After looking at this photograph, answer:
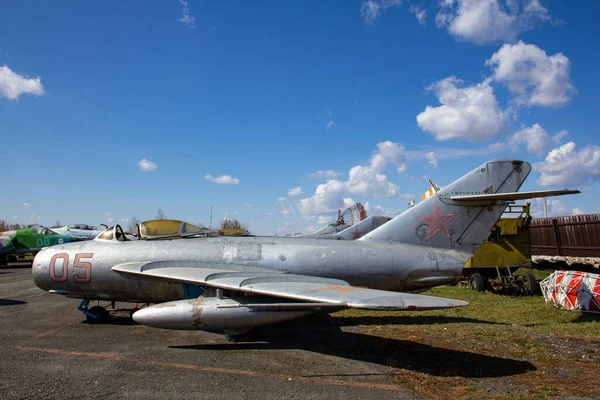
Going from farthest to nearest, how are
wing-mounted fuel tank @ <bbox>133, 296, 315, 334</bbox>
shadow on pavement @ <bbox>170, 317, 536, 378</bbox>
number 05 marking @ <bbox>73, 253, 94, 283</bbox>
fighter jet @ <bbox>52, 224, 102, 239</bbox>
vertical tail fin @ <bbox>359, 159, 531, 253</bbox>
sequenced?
fighter jet @ <bbox>52, 224, 102, 239</bbox> → vertical tail fin @ <bbox>359, 159, 531, 253</bbox> → number 05 marking @ <bbox>73, 253, 94, 283</bbox> → wing-mounted fuel tank @ <bbox>133, 296, 315, 334</bbox> → shadow on pavement @ <bbox>170, 317, 536, 378</bbox>

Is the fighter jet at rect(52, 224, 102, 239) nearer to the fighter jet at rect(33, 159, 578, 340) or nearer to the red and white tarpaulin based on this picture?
the fighter jet at rect(33, 159, 578, 340)

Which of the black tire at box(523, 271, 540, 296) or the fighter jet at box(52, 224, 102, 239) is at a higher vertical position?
the fighter jet at box(52, 224, 102, 239)

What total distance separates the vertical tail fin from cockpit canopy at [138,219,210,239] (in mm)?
4297

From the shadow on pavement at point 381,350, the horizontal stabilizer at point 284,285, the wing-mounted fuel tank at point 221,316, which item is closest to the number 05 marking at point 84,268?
the horizontal stabilizer at point 284,285

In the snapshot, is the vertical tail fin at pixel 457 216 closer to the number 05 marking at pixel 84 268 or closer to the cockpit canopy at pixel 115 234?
the cockpit canopy at pixel 115 234

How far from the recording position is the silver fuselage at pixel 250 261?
27.9 feet

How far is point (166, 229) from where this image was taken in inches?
378

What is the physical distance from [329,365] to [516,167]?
6.81m

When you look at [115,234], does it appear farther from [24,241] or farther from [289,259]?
[24,241]

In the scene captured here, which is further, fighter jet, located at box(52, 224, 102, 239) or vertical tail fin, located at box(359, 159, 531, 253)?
fighter jet, located at box(52, 224, 102, 239)

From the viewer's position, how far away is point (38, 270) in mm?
9109

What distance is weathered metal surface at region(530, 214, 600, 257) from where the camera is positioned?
62.0 ft

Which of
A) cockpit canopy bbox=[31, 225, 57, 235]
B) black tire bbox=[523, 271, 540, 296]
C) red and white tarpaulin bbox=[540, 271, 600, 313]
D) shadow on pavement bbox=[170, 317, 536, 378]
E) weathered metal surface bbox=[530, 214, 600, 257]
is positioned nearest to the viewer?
shadow on pavement bbox=[170, 317, 536, 378]

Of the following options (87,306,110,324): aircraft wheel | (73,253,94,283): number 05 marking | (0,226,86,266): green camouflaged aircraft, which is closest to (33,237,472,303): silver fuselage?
(73,253,94,283): number 05 marking
